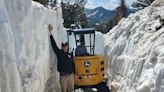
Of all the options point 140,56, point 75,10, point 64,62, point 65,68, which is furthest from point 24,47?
point 75,10

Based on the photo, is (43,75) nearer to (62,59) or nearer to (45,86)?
(45,86)

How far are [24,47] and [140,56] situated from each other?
3.27m

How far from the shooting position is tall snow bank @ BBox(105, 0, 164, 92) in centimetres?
916

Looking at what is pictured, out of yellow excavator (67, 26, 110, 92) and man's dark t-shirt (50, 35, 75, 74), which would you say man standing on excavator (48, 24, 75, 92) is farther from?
yellow excavator (67, 26, 110, 92)

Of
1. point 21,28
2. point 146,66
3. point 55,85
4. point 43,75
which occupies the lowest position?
point 55,85

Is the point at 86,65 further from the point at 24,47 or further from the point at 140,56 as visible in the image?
the point at 24,47

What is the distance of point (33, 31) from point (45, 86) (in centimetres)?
252

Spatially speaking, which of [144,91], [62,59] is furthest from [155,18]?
[144,91]

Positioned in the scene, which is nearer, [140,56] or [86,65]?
[140,56]

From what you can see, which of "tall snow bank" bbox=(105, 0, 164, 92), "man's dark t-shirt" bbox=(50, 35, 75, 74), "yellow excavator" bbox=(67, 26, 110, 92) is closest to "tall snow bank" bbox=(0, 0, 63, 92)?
"man's dark t-shirt" bbox=(50, 35, 75, 74)

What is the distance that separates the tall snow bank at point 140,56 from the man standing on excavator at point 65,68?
1.56 metres

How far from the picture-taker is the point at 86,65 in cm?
1642

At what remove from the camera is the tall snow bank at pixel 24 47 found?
8250 mm

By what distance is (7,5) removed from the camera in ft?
30.5
